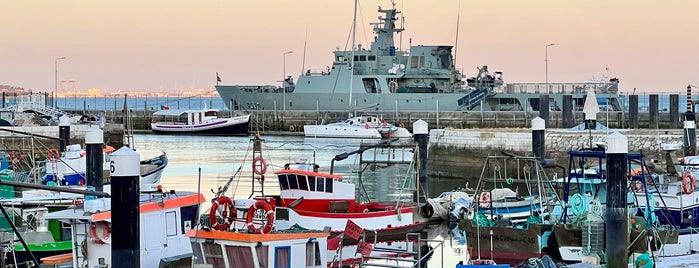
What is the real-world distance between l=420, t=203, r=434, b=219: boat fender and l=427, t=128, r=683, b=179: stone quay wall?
1207 cm

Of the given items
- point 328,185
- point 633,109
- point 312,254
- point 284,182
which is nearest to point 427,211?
point 328,185

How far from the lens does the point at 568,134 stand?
42938mm

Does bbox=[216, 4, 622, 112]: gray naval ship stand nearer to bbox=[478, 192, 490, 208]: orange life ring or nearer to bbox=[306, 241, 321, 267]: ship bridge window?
bbox=[478, 192, 490, 208]: orange life ring

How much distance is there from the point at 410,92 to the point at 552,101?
9384mm

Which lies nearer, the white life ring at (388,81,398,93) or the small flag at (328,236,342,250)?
the small flag at (328,236,342,250)

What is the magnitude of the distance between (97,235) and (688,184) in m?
12.8

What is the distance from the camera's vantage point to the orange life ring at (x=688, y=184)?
23719 mm

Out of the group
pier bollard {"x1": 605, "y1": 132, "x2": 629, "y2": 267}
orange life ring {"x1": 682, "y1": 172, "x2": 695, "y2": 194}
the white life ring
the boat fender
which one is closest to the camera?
pier bollard {"x1": 605, "y1": 132, "x2": 629, "y2": 267}

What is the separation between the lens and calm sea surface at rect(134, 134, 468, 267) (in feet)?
109

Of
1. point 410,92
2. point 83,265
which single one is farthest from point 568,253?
point 410,92

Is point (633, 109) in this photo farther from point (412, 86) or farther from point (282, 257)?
point (282, 257)

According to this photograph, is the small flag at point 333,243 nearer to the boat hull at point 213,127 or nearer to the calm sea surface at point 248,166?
the calm sea surface at point 248,166

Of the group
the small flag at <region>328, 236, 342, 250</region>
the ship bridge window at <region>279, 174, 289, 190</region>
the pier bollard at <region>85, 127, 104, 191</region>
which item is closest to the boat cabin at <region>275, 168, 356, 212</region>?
the ship bridge window at <region>279, 174, 289, 190</region>

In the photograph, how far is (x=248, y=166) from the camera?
2077 inches
